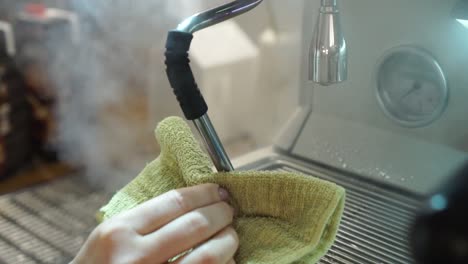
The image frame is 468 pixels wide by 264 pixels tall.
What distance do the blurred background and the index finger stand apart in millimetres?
706

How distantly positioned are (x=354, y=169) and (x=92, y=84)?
1.26 meters

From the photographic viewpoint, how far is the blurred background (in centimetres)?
123

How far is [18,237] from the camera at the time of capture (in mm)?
554

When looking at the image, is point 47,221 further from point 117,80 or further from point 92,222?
point 117,80

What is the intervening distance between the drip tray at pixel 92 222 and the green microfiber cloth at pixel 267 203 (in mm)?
77

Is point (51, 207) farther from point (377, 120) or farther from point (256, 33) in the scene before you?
point (256, 33)

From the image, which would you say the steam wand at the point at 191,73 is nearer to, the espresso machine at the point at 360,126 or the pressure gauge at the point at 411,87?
the espresso machine at the point at 360,126

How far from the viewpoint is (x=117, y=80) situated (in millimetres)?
1648

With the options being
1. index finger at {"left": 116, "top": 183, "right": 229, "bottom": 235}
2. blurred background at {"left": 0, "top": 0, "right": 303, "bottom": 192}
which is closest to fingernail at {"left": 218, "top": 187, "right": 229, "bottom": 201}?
index finger at {"left": 116, "top": 183, "right": 229, "bottom": 235}

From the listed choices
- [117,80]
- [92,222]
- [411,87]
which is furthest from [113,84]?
[411,87]

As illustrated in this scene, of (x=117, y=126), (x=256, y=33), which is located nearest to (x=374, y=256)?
(x=256, y=33)

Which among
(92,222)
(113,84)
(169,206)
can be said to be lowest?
(113,84)

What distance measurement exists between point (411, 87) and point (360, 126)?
0.08 m

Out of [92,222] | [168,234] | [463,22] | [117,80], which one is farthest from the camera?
[117,80]
